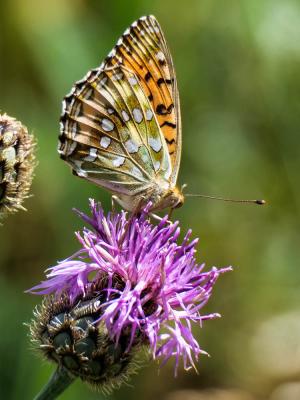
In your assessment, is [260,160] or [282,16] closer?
[282,16]

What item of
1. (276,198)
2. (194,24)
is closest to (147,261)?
(276,198)

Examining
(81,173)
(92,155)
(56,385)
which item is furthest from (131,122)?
(56,385)

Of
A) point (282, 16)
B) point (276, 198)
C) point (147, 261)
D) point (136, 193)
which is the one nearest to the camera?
point (147, 261)

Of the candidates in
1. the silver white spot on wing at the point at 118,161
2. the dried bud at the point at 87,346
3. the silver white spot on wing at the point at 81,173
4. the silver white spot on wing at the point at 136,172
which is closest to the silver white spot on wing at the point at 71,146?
the silver white spot on wing at the point at 81,173

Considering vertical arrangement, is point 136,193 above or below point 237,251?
above

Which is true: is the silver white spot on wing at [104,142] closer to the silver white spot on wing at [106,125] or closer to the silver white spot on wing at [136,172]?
the silver white spot on wing at [106,125]

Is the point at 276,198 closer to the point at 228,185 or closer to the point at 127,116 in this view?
the point at 228,185
